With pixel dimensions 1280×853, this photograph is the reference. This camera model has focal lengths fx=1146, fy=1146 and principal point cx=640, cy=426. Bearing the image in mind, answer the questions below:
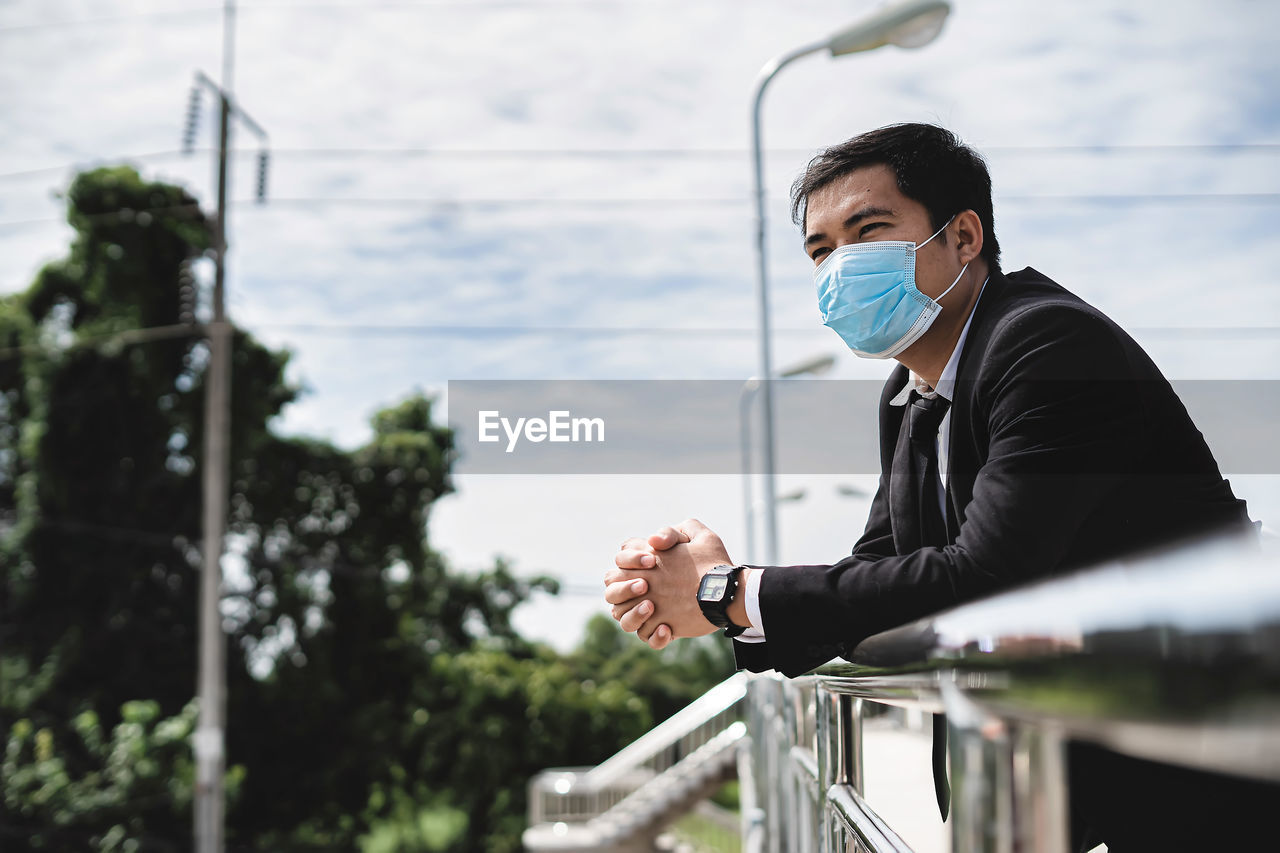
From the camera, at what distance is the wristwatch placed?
4.62 ft

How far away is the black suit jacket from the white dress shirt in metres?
0.01

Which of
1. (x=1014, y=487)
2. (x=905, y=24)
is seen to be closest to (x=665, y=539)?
(x=1014, y=487)

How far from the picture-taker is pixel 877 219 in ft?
5.27

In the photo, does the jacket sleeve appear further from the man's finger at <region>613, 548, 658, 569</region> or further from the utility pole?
the utility pole

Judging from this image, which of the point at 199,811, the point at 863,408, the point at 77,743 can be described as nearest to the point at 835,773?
the point at 863,408

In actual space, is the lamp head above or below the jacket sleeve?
above

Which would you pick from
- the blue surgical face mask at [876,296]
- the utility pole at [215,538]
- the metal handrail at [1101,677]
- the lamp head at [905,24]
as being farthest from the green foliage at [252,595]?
the metal handrail at [1101,677]

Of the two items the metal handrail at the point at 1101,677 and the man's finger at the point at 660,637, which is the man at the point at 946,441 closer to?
the man's finger at the point at 660,637

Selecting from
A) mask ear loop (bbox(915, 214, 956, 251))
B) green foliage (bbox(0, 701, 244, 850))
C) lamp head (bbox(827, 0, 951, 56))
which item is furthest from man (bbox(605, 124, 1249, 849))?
green foliage (bbox(0, 701, 244, 850))

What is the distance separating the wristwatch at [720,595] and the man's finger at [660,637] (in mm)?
97

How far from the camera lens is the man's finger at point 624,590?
149 cm

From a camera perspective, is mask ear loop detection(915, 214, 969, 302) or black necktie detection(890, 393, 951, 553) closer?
black necktie detection(890, 393, 951, 553)

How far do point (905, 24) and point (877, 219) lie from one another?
335 cm

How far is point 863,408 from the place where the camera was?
1.86 meters
